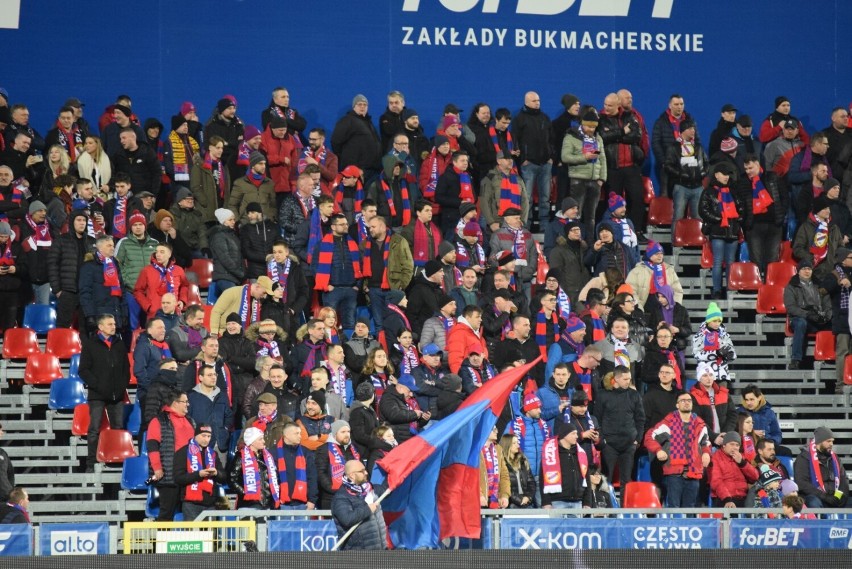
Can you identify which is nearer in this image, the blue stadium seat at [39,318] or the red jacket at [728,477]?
the red jacket at [728,477]

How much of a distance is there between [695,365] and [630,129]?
11.1ft

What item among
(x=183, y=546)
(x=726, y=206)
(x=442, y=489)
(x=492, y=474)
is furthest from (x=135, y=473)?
(x=726, y=206)

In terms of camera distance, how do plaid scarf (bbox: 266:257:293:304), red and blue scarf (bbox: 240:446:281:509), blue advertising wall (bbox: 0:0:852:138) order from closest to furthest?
red and blue scarf (bbox: 240:446:281:509) < plaid scarf (bbox: 266:257:293:304) < blue advertising wall (bbox: 0:0:852:138)

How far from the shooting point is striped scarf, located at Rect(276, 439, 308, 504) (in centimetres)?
1466

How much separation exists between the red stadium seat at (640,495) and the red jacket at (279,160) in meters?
6.45

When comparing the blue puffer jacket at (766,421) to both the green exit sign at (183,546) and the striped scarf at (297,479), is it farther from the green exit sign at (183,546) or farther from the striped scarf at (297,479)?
the green exit sign at (183,546)

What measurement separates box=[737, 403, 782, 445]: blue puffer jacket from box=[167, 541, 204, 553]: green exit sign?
23.7 feet

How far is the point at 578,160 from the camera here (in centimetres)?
2033

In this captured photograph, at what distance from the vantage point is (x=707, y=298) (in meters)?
20.8

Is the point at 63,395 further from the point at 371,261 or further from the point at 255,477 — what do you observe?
the point at 371,261

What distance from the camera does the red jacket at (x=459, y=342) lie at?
1667cm

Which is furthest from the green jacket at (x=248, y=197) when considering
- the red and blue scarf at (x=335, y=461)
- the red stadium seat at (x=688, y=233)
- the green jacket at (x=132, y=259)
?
the red stadium seat at (x=688, y=233)

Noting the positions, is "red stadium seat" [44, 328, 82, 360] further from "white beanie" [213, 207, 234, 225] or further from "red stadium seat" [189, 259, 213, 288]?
"red stadium seat" [189, 259, 213, 288]

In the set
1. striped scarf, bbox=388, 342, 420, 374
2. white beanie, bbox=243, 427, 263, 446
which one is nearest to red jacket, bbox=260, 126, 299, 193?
striped scarf, bbox=388, 342, 420, 374
